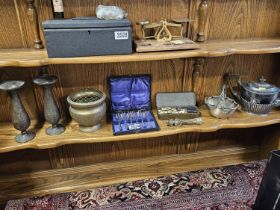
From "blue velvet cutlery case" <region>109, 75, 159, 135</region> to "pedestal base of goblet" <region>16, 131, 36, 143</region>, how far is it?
41 centimetres

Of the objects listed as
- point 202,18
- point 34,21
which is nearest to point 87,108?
point 34,21

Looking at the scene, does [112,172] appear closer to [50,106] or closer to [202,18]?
[50,106]

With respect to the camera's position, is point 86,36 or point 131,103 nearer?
point 86,36

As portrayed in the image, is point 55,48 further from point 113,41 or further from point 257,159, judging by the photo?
point 257,159

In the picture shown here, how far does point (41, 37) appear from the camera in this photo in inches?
45.6

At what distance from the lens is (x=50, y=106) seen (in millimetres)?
1200

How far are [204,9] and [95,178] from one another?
1.17 m

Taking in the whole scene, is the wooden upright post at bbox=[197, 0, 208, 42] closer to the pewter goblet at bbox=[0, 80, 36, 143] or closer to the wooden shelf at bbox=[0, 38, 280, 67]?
the wooden shelf at bbox=[0, 38, 280, 67]

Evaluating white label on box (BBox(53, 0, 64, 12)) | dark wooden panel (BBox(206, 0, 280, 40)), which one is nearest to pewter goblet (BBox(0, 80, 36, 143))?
white label on box (BBox(53, 0, 64, 12))

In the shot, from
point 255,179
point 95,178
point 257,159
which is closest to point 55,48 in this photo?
point 95,178

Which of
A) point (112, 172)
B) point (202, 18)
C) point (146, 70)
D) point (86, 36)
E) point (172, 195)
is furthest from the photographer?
point (112, 172)

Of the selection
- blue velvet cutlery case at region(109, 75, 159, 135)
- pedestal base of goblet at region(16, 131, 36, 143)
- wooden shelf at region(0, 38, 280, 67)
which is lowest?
pedestal base of goblet at region(16, 131, 36, 143)

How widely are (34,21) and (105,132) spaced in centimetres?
61

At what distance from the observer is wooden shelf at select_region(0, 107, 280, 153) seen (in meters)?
1.17
